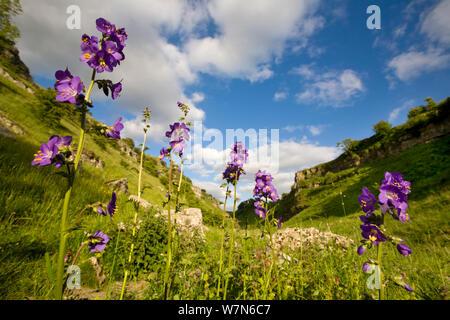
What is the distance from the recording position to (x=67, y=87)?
1.83 meters

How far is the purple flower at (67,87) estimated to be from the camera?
1731 mm

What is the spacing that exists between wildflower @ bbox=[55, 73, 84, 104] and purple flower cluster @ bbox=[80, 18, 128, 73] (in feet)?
0.83

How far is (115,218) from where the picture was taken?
233 inches

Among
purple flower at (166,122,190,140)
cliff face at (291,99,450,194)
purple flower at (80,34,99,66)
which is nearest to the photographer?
purple flower at (80,34,99,66)

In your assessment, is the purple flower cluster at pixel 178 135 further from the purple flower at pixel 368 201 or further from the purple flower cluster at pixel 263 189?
the purple flower at pixel 368 201

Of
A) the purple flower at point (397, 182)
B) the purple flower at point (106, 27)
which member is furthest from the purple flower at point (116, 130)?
the purple flower at point (397, 182)

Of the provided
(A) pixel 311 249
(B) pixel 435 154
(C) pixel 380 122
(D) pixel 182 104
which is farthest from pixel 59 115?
(C) pixel 380 122

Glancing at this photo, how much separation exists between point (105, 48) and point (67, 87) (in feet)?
1.76

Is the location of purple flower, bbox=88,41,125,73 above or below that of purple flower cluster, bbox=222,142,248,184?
above

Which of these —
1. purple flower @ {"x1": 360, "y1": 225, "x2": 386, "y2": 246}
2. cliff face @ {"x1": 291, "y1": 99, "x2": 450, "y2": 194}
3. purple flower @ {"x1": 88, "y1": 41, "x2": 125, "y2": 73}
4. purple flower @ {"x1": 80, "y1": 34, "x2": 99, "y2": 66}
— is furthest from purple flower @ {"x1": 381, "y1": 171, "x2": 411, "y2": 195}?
cliff face @ {"x1": 291, "y1": 99, "x2": 450, "y2": 194}

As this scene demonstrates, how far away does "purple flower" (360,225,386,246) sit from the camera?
1.96 meters

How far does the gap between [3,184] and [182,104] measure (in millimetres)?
4585

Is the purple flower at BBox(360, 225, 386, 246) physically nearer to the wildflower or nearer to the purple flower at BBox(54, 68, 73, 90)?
the wildflower
